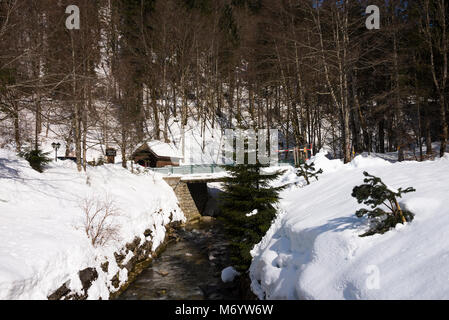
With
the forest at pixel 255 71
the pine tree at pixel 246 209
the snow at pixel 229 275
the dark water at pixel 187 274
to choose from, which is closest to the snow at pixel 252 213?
the pine tree at pixel 246 209

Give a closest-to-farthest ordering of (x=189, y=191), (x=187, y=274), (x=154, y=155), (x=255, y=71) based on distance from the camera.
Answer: (x=187, y=274)
(x=189, y=191)
(x=154, y=155)
(x=255, y=71)

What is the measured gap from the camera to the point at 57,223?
29.2 feet

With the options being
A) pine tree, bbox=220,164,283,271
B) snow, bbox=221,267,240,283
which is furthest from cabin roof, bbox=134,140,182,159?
pine tree, bbox=220,164,283,271

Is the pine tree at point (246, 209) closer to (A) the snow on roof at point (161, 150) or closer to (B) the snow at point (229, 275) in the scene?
(B) the snow at point (229, 275)

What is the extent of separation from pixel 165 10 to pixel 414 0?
24.2 m

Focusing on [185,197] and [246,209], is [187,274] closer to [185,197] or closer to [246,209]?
[246,209]

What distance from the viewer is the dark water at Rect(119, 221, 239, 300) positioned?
9.18 meters

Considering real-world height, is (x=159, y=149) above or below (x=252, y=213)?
above

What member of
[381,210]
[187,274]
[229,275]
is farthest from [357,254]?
[187,274]

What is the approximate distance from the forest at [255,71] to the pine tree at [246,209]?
22.1 feet

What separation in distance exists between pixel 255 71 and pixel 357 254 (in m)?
25.1

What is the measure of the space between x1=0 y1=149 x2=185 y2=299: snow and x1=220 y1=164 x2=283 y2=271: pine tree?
4.14 meters
